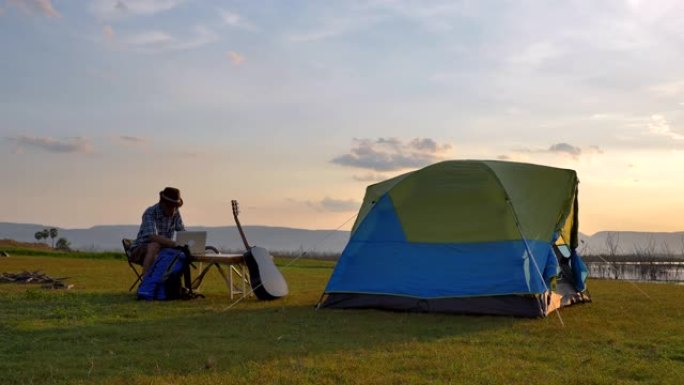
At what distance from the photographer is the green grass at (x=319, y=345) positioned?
14.9 ft

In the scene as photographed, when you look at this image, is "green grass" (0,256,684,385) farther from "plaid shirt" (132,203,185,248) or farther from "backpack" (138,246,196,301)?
"plaid shirt" (132,203,185,248)

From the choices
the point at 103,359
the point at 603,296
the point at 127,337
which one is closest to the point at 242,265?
the point at 127,337

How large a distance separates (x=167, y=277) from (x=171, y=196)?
4.32ft

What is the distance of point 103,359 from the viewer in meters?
4.97

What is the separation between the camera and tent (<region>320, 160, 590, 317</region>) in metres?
7.67

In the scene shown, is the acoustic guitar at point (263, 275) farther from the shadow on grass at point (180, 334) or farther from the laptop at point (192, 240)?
the laptop at point (192, 240)

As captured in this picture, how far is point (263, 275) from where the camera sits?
9.36 m

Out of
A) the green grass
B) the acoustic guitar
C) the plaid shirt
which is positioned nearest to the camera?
the green grass

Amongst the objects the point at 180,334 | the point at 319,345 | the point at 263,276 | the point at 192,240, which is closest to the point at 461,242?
the point at 263,276

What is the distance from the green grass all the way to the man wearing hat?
3.25ft

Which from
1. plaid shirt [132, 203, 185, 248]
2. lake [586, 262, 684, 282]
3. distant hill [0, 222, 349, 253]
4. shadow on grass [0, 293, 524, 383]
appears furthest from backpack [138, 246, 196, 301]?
distant hill [0, 222, 349, 253]

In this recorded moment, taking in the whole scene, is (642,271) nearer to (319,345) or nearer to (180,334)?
(319,345)

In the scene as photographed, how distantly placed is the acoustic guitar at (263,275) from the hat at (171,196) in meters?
1.24

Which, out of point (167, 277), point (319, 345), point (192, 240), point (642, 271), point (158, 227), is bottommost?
point (319, 345)
